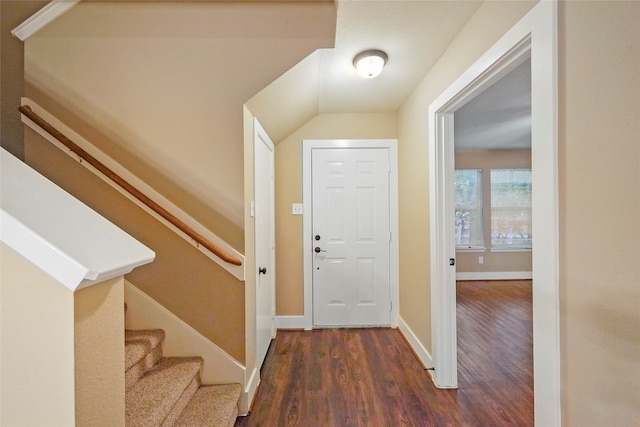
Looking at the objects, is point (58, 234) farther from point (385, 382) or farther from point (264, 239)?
point (385, 382)

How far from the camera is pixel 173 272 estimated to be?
169 cm

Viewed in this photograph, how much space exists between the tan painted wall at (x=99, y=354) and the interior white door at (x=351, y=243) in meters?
2.24

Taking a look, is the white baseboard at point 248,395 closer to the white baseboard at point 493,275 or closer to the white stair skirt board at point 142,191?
the white stair skirt board at point 142,191

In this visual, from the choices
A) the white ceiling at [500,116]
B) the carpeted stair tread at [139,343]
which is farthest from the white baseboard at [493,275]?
the carpeted stair tread at [139,343]

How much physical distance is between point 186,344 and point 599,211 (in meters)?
2.07

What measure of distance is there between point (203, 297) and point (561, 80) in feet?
6.57

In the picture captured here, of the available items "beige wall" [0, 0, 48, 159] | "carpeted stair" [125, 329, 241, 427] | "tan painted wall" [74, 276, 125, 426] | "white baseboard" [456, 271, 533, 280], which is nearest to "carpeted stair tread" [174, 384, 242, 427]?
"carpeted stair" [125, 329, 241, 427]

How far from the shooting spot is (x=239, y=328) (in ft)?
5.55

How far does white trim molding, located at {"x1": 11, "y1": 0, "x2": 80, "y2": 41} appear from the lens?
1.63 metres

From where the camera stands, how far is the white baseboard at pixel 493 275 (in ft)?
15.6

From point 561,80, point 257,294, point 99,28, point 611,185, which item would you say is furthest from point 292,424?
point 99,28

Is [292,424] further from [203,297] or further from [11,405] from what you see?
[11,405]

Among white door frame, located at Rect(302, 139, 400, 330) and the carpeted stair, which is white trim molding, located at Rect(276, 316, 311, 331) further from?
the carpeted stair

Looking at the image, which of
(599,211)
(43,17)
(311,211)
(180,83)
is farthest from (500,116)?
(43,17)
